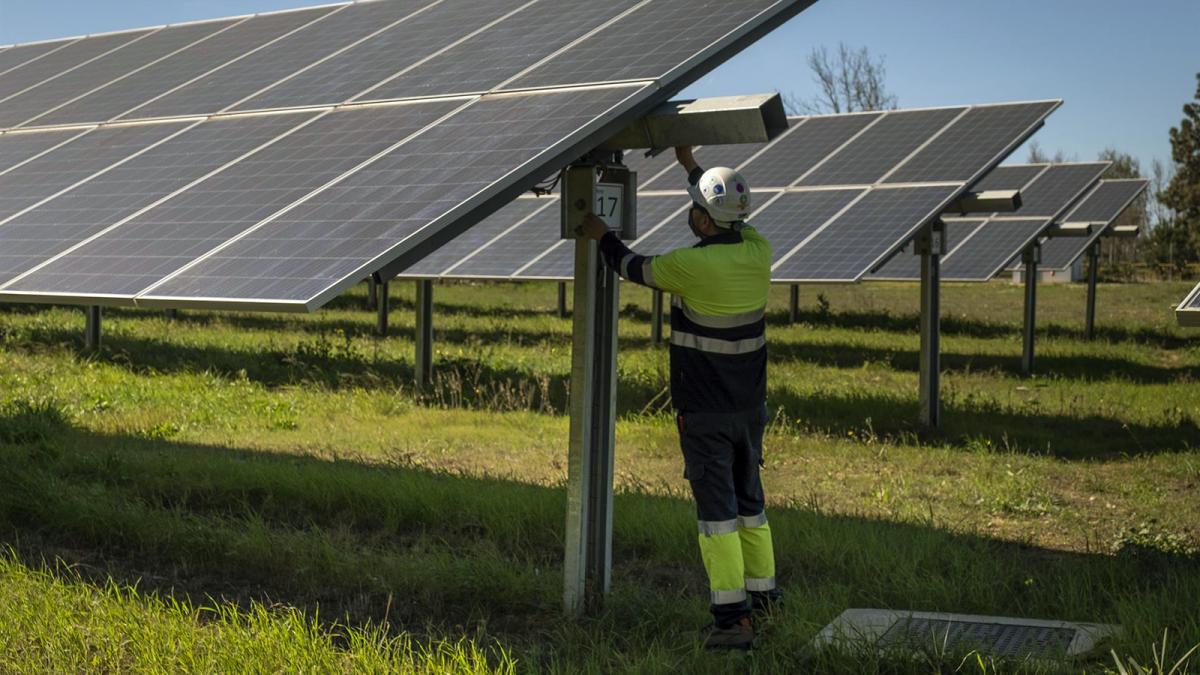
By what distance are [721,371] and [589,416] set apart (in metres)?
0.79

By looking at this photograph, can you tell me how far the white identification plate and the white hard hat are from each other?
0.61m

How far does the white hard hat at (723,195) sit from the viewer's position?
545 cm

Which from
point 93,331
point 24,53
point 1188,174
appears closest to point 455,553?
point 24,53

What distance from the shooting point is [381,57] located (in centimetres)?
857

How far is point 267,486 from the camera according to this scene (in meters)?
8.60

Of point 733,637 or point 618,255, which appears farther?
point 618,255

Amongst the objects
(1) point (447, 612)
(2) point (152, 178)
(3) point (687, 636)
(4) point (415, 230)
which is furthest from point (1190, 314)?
(2) point (152, 178)

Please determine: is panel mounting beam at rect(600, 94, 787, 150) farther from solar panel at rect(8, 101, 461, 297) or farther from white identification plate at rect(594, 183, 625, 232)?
solar panel at rect(8, 101, 461, 297)

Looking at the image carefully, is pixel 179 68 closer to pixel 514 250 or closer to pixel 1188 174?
pixel 514 250

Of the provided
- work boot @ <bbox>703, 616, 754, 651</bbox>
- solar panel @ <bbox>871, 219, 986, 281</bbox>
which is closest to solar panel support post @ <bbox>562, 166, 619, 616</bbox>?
work boot @ <bbox>703, 616, 754, 651</bbox>

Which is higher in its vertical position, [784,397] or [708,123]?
[708,123]

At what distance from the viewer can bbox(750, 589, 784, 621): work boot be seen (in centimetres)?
570

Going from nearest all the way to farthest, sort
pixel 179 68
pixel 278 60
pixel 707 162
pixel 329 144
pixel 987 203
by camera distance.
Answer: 1. pixel 329 144
2. pixel 278 60
3. pixel 179 68
4. pixel 987 203
5. pixel 707 162

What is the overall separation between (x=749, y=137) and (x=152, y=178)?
3.51 metres
